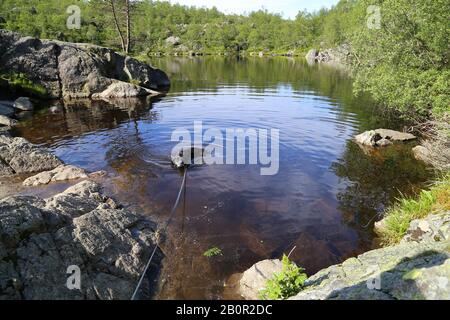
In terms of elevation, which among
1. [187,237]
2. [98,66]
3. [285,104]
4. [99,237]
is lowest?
[187,237]

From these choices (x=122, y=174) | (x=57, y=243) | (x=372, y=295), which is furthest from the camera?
(x=122, y=174)

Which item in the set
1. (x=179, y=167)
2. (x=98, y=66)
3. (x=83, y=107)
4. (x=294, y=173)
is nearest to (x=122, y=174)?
(x=179, y=167)

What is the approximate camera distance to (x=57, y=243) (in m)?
8.09

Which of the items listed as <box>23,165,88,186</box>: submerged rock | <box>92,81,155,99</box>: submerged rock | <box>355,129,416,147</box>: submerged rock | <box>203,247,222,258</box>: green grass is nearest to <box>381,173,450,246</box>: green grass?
<box>203,247,222,258</box>: green grass

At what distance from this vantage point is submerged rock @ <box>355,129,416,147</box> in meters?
21.2

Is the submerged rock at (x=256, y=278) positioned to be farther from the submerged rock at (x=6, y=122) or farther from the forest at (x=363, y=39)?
the submerged rock at (x=6, y=122)

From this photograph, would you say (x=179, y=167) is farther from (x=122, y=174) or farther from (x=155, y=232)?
(x=155, y=232)

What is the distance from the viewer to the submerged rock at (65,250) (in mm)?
7094

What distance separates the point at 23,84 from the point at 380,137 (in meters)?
35.5

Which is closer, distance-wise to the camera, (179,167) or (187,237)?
(187,237)

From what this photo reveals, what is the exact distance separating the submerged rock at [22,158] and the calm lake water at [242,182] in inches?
55.5

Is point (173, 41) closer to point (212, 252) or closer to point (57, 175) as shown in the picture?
point (57, 175)

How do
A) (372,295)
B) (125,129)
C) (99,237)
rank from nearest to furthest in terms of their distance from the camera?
(372,295), (99,237), (125,129)

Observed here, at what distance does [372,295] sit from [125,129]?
71.0 feet
